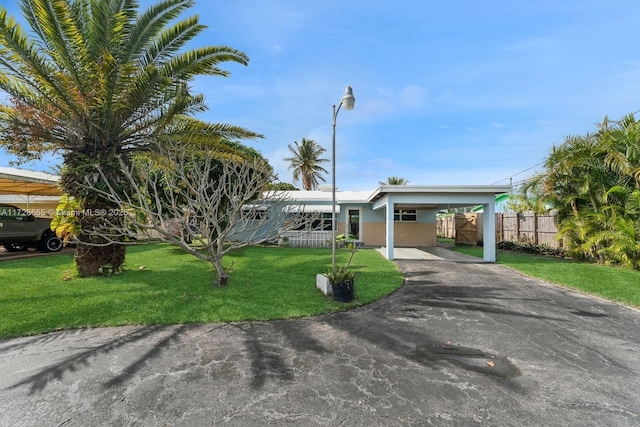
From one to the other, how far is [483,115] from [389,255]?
831 cm

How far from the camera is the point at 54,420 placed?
2.82 m

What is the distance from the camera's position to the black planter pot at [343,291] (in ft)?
21.9

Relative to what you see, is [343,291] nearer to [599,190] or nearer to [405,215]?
[599,190]

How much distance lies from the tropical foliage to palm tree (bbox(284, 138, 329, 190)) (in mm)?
28554

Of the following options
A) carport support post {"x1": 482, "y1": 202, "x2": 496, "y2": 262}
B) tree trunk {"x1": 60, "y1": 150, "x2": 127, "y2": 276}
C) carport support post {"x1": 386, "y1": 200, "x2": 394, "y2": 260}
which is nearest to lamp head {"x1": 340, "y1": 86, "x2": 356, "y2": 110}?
tree trunk {"x1": 60, "y1": 150, "x2": 127, "y2": 276}

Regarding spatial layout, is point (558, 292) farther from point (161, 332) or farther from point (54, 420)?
point (54, 420)

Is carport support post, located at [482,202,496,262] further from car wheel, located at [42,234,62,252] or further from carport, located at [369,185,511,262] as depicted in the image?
car wheel, located at [42,234,62,252]

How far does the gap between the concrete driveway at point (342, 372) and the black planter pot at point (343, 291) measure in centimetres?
76

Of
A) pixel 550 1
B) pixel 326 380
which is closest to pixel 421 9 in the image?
pixel 550 1

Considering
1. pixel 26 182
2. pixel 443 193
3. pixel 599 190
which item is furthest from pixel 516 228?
pixel 26 182

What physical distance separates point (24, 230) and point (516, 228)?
79.2 feet

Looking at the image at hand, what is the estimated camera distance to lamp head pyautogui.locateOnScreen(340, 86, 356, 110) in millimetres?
6820

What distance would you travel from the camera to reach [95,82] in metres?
7.19

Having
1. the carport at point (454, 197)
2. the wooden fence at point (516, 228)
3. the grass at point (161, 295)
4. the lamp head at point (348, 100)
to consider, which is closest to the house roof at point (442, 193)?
the carport at point (454, 197)
